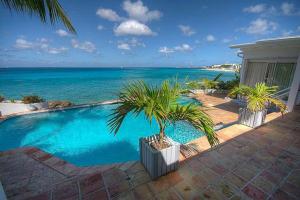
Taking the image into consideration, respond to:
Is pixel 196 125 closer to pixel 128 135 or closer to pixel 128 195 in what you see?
pixel 128 195

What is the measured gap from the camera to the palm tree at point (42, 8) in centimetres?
244

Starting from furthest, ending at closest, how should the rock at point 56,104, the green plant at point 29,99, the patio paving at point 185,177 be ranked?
the rock at point 56,104 < the green plant at point 29,99 < the patio paving at point 185,177

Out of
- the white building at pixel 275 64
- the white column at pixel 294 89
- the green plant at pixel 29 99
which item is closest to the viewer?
the white column at pixel 294 89

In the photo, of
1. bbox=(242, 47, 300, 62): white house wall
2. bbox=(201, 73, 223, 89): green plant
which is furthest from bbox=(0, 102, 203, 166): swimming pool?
bbox=(201, 73, 223, 89): green plant

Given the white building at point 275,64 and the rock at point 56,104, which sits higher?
the white building at point 275,64

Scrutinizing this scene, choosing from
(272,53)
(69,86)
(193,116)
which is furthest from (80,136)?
(69,86)

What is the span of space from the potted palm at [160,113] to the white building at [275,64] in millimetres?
6324

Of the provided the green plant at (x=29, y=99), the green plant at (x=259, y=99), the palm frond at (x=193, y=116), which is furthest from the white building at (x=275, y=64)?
the green plant at (x=29, y=99)

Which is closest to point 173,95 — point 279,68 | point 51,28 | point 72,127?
point 51,28

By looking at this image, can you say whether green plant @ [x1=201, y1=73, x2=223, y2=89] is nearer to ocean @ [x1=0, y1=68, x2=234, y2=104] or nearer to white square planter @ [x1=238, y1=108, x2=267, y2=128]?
ocean @ [x1=0, y1=68, x2=234, y2=104]

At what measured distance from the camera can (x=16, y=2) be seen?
242 centimetres

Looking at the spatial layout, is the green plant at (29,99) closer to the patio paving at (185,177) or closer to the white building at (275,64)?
the patio paving at (185,177)

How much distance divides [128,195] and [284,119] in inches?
255

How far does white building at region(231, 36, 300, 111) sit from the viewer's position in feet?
20.5
